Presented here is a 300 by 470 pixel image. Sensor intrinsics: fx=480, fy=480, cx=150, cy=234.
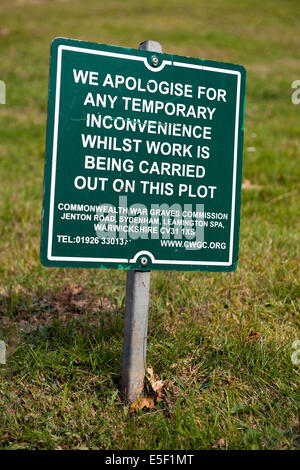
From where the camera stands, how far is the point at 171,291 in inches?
130

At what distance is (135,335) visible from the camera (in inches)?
93.0

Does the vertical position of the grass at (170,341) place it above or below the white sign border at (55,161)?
below

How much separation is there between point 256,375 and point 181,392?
0.39 meters

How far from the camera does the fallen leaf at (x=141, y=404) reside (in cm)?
232

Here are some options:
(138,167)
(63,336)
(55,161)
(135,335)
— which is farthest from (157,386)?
(55,161)

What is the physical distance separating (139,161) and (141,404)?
3.88 feet

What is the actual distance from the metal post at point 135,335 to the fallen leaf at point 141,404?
0.13 ft

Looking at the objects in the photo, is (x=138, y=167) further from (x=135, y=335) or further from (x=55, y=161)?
(x=135, y=335)

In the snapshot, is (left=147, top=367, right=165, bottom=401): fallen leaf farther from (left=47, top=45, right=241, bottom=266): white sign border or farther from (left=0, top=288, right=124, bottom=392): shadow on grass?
(left=47, top=45, right=241, bottom=266): white sign border

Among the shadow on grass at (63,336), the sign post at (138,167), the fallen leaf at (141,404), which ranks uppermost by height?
the sign post at (138,167)

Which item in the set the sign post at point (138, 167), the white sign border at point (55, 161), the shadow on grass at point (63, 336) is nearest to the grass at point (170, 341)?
the shadow on grass at point (63, 336)

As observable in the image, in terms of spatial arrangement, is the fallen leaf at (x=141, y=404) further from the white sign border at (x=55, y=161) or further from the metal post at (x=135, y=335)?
the white sign border at (x=55, y=161)

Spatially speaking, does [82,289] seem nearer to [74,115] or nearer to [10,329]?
[10,329]
